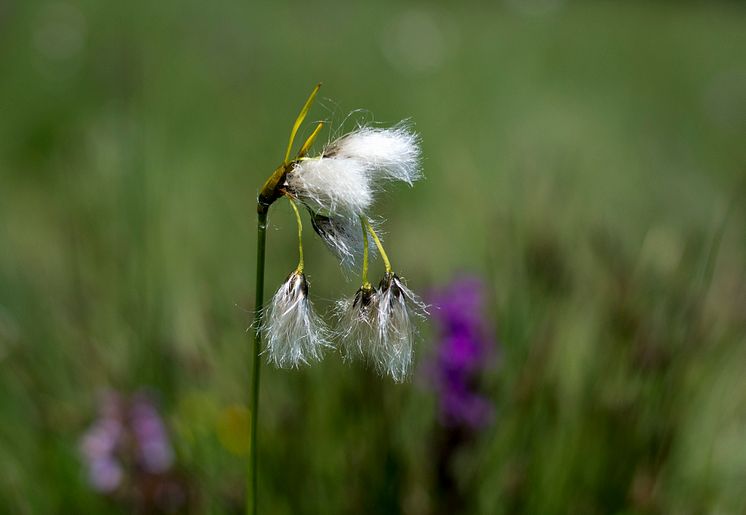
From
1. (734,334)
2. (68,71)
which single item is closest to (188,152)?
(68,71)

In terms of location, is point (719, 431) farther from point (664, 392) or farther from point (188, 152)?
point (188, 152)

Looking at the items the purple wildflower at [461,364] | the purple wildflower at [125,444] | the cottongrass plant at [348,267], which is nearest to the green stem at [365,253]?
the cottongrass plant at [348,267]

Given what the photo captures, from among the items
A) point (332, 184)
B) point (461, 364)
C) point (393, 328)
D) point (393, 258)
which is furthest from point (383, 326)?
point (393, 258)

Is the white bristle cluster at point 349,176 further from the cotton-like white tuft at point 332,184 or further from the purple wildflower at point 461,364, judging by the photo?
the purple wildflower at point 461,364

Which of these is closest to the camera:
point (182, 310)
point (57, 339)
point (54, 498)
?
point (54, 498)

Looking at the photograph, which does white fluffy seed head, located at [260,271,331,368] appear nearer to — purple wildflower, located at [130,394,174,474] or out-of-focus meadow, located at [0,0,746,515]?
out-of-focus meadow, located at [0,0,746,515]

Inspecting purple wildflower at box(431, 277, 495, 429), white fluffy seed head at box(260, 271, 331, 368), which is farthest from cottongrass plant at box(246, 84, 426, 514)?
purple wildflower at box(431, 277, 495, 429)
